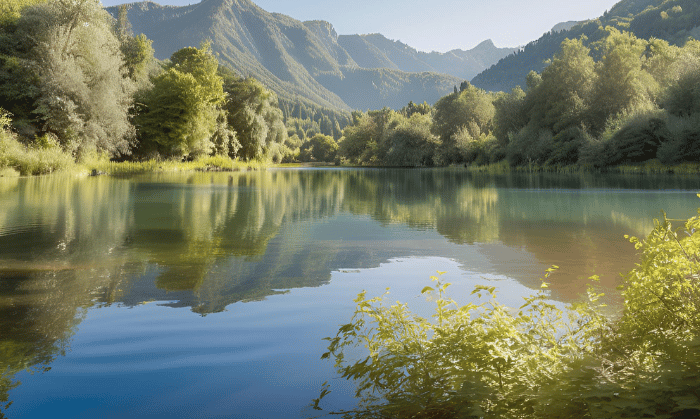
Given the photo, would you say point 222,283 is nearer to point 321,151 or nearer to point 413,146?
point 413,146

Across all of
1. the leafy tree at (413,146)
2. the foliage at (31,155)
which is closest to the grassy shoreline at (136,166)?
the foliage at (31,155)

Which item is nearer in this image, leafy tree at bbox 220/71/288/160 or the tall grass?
the tall grass

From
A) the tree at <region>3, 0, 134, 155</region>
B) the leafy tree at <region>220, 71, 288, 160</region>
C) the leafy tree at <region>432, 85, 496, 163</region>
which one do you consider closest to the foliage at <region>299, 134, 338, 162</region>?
the leafy tree at <region>432, 85, 496, 163</region>

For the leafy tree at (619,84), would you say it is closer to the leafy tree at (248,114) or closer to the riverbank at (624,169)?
the riverbank at (624,169)

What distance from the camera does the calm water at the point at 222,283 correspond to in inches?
145

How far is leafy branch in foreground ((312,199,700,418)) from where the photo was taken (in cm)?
309

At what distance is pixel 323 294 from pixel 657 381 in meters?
4.03

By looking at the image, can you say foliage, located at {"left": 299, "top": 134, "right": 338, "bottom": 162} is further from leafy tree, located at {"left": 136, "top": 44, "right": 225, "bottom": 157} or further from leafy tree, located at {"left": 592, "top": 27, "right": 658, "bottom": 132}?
leafy tree, located at {"left": 592, "top": 27, "right": 658, "bottom": 132}

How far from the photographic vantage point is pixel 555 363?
349cm

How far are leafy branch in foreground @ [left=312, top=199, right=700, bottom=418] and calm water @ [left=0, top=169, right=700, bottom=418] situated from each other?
47 cm

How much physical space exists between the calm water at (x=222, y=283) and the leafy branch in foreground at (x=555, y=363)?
0.47 meters

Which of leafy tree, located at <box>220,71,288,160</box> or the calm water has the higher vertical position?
leafy tree, located at <box>220,71,288,160</box>

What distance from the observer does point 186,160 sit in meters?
56.7

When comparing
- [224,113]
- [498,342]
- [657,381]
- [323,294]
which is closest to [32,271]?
[323,294]
